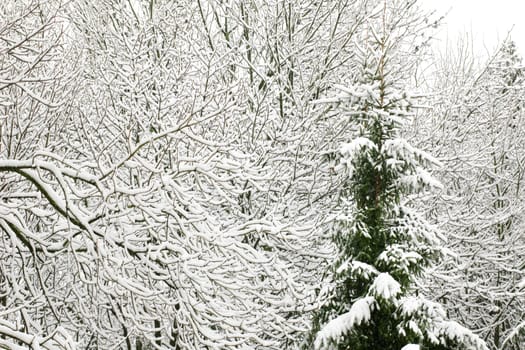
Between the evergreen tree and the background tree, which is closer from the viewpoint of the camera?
the evergreen tree

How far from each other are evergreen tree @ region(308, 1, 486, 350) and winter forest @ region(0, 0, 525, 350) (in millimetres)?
22

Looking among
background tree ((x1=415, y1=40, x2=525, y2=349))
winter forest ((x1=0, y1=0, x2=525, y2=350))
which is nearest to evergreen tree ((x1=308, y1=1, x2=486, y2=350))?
winter forest ((x1=0, y1=0, x2=525, y2=350))

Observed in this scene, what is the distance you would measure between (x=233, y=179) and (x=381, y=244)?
1.90 meters

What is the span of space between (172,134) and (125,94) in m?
2.51

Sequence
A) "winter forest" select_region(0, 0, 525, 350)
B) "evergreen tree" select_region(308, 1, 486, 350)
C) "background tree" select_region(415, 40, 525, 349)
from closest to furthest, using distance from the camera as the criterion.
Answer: "winter forest" select_region(0, 0, 525, 350) → "evergreen tree" select_region(308, 1, 486, 350) → "background tree" select_region(415, 40, 525, 349)

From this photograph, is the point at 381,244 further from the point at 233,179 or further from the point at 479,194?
the point at 479,194

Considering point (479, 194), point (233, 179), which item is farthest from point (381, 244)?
point (479, 194)

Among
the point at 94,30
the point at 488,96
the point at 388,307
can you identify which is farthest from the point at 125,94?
the point at 488,96

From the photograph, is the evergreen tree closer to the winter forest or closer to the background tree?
the winter forest

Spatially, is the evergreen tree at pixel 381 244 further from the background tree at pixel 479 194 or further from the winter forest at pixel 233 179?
the background tree at pixel 479 194

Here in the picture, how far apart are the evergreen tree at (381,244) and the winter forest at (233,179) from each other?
2 centimetres

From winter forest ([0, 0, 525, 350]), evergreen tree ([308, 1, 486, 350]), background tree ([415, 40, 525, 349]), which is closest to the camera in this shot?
winter forest ([0, 0, 525, 350])

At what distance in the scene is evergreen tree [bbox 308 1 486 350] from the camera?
5.72m

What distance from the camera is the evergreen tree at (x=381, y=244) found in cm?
572
